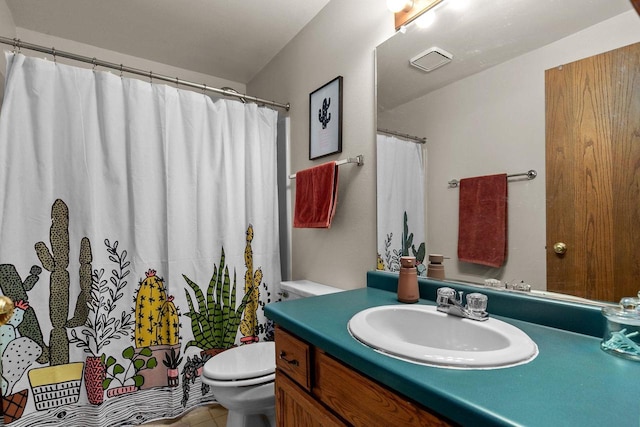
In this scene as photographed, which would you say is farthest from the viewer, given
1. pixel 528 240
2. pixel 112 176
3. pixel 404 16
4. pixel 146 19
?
pixel 146 19

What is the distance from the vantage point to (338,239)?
167cm

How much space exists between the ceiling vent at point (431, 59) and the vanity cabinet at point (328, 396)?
1135 millimetres

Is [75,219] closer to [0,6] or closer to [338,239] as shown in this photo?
[0,6]

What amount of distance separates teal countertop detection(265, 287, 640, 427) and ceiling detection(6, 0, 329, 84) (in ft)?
6.02

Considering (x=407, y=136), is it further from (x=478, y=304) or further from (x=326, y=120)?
(x=478, y=304)

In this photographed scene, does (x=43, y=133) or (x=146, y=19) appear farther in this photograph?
(x=146, y=19)

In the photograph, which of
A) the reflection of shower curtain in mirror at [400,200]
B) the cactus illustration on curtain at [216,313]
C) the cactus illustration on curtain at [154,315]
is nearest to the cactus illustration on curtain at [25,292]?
Answer: the cactus illustration on curtain at [154,315]

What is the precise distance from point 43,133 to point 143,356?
1.23 meters

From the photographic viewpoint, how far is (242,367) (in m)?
1.40

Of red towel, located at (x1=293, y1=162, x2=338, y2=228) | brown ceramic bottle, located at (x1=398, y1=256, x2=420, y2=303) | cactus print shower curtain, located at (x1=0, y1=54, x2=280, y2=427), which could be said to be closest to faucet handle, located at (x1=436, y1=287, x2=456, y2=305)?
brown ceramic bottle, located at (x1=398, y1=256, x2=420, y2=303)

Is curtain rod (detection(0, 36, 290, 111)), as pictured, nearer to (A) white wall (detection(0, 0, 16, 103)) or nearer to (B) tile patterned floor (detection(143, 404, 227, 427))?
(A) white wall (detection(0, 0, 16, 103))

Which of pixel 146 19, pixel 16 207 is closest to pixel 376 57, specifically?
pixel 146 19

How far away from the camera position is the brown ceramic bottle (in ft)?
3.63

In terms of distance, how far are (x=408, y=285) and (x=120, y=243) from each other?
148 centimetres
